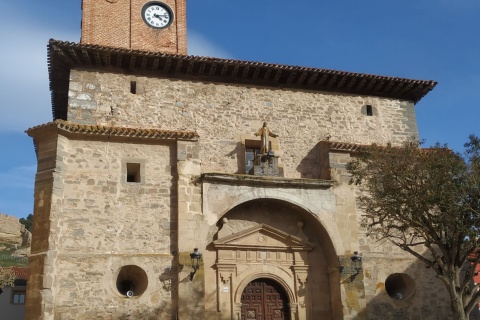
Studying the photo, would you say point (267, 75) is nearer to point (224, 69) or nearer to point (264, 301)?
point (224, 69)

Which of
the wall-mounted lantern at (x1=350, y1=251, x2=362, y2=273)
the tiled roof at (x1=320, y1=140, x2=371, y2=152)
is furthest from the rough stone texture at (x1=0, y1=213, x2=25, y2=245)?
the wall-mounted lantern at (x1=350, y1=251, x2=362, y2=273)

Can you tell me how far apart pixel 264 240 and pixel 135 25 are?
31.7 ft

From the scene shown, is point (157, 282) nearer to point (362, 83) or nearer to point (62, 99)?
point (62, 99)

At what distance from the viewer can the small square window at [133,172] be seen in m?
15.0

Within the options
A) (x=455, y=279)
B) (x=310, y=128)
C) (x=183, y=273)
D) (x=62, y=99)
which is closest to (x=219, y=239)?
(x=183, y=273)

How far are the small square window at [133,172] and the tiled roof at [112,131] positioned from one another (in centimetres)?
79

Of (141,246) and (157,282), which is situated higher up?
(141,246)

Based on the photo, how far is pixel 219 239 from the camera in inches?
592

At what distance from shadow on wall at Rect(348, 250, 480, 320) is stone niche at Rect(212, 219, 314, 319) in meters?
1.40

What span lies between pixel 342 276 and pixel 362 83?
6.36m

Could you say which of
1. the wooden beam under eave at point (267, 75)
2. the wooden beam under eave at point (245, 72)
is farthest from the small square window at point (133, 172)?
the wooden beam under eave at point (267, 75)

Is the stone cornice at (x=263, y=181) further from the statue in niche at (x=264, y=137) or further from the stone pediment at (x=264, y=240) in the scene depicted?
the stone pediment at (x=264, y=240)

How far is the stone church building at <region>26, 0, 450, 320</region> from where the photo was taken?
1385 cm

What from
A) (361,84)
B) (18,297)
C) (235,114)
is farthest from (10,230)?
(361,84)
